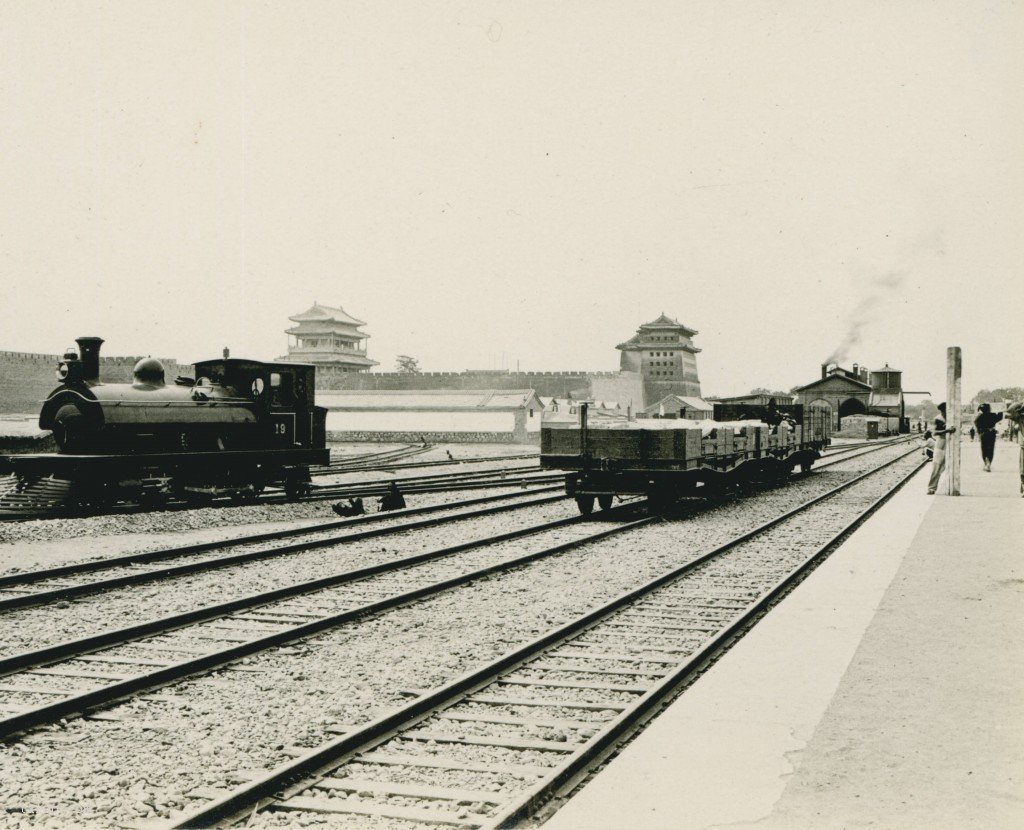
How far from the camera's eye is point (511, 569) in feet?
29.2

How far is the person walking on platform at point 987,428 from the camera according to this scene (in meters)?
20.1

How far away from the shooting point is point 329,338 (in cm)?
7025

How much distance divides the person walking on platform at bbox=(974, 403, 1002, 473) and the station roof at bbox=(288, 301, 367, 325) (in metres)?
54.9

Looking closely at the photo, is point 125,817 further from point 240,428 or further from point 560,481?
point 560,481

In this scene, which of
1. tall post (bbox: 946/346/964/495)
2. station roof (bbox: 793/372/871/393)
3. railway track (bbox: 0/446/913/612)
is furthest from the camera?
station roof (bbox: 793/372/871/393)

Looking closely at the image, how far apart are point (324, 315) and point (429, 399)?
2768 cm

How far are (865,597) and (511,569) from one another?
3.25 m

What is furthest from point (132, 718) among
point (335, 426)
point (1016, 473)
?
point (335, 426)

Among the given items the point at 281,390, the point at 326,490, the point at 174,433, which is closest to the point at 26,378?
the point at 326,490

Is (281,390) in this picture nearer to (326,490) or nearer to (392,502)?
(326,490)

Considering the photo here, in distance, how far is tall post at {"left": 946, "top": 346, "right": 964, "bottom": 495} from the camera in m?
14.8

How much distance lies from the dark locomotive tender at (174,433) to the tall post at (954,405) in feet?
34.4

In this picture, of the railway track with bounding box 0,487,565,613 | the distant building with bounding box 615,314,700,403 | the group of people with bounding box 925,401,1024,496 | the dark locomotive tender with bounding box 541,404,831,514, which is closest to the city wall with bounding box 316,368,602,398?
the distant building with bounding box 615,314,700,403

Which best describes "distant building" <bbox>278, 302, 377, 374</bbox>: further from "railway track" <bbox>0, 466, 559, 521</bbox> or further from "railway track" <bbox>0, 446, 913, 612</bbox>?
"railway track" <bbox>0, 446, 913, 612</bbox>
